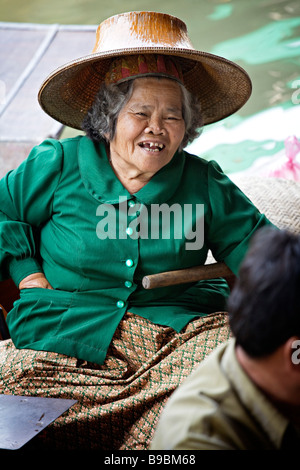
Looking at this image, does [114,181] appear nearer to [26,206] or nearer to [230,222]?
[26,206]

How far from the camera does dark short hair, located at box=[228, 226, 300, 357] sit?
0.89 metres

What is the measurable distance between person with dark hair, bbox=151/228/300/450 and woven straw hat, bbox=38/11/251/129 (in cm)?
114

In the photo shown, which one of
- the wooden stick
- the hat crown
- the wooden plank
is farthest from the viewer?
the wooden plank

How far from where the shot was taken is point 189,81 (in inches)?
88.1

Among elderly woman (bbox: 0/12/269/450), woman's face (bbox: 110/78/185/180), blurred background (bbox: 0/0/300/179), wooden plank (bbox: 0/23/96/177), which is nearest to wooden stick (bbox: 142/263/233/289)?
elderly woman (bbox: 0/12/269/450)

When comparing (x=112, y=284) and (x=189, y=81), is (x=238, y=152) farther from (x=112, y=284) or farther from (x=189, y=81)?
(x=112, y=284)

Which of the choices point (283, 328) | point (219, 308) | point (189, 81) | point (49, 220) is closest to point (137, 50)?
point (189, 81)

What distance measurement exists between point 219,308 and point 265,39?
4.99 meters

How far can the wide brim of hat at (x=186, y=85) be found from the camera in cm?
208

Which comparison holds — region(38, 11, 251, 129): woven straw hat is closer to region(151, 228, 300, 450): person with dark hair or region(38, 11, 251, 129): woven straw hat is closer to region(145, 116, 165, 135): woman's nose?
region(145, 116, 165, 135): woman's nose

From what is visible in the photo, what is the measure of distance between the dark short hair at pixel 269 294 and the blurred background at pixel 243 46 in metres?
4.43

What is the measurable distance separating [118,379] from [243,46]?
528 cm

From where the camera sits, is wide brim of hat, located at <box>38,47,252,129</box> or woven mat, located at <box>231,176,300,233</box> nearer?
wide brim of hat, located at <box>38,47,252,129</box>
